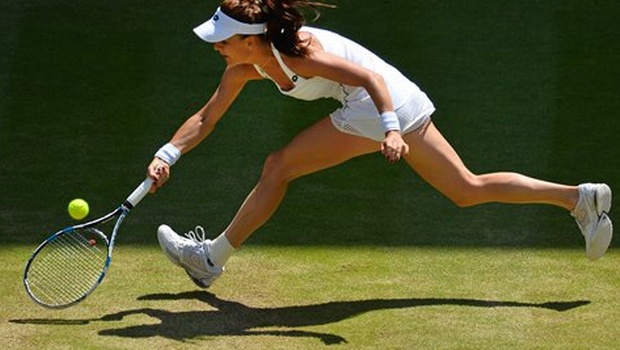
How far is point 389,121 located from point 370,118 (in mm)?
357

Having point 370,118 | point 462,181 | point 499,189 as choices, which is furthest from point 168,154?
point 499,189

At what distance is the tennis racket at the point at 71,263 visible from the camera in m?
8.09

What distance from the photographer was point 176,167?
10227 mm

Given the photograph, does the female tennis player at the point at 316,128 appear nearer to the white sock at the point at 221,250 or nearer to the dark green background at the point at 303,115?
the white sock at the point at 221,250

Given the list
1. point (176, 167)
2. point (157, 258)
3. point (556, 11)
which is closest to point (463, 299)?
point (157, 258)

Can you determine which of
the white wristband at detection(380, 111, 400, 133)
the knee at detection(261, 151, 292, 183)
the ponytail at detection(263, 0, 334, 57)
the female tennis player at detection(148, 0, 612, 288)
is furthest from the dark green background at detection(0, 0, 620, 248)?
the ponytail at detection(263, 0, 334, 57)

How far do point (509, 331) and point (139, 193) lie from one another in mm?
1911

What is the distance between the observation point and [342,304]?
27.9 feet

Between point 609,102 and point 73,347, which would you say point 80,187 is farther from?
point 609,102

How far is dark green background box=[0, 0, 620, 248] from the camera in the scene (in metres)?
9.55

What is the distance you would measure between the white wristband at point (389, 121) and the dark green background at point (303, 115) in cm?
144

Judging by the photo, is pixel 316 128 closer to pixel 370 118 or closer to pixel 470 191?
pixel 370 118

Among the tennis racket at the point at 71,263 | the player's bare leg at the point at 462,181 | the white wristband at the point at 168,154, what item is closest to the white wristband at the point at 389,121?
the player's bare leg at the point at 462,181

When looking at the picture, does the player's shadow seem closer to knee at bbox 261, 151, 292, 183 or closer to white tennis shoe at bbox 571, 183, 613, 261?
white tennis shoe at bbox 571, 183, 613, 261
